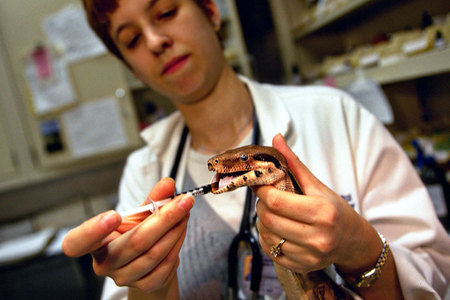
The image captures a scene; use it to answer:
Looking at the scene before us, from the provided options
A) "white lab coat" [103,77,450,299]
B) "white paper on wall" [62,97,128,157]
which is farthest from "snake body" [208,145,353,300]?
"white paper on wall" [62,97,128,157]

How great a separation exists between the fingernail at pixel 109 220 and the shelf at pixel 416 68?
100 centimetres

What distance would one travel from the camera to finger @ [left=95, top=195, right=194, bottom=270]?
446mm

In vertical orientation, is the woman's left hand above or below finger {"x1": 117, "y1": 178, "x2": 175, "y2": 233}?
below

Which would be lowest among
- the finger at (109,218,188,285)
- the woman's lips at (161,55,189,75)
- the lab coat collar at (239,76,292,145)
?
the finger at (109,218,188,285)

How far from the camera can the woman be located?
452mm

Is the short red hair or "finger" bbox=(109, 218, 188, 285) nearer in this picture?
"finger" bbox=(109, 218, 188, 285)

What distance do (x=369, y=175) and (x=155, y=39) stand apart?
0.64m

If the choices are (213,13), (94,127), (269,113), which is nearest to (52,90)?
(94,127)

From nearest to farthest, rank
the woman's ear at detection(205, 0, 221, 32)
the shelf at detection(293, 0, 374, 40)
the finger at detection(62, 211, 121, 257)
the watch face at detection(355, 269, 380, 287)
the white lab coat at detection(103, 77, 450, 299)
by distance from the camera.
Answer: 1. the finger at detection(62, 211, 121, 257)
2. the watch face at detection(355, 269, 380, 287)
3. the white lab coat at detection(103, 77, 450, 299)
4. the woman's ear at detection(205, 0, 221, 32)
5. the shelf at detection(293, 0, 374, 40)

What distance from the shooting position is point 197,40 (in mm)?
772

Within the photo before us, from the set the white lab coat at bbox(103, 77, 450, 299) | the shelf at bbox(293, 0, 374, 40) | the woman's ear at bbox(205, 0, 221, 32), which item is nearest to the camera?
the white lab coat at bbox(103, 77, 450, 299)

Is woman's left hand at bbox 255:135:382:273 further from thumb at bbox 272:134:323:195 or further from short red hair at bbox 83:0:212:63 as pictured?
short red hair at bbox 83:0:212:63

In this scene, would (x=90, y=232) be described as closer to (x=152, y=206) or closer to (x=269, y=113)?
(x=152, y=206)

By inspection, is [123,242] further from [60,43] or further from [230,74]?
[60,43]
